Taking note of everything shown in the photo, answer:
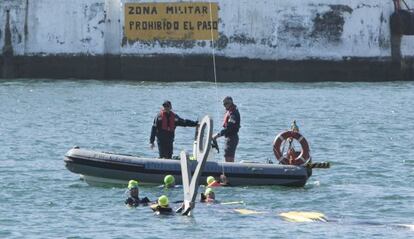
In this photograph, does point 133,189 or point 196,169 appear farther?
point 133,189

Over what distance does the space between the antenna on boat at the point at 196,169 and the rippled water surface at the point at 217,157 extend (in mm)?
A: 303

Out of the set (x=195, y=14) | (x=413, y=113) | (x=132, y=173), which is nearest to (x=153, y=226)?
(x=132, y=173)

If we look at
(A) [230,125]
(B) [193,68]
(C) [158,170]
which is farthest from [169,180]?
(B) [193,68]

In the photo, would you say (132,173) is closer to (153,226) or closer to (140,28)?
(153,226)

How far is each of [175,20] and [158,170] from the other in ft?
106

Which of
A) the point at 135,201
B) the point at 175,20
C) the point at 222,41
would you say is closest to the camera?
the point at 135,201

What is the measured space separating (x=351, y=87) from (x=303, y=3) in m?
4.13

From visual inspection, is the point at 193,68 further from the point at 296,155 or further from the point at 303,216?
the point at 303,216

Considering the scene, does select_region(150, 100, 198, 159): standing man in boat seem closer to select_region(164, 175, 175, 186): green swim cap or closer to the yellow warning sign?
select_region(164, 175, 175, 186): green swim cap

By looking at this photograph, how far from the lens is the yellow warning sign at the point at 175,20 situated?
59.9 m

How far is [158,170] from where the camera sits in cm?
2797

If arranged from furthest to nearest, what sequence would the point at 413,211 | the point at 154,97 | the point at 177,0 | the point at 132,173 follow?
the point at 177,0
the point at 154,97
the point at 132,173
the point at 413,211

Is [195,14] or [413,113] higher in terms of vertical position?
[195,14]

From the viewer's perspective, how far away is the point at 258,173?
28.1 meters
